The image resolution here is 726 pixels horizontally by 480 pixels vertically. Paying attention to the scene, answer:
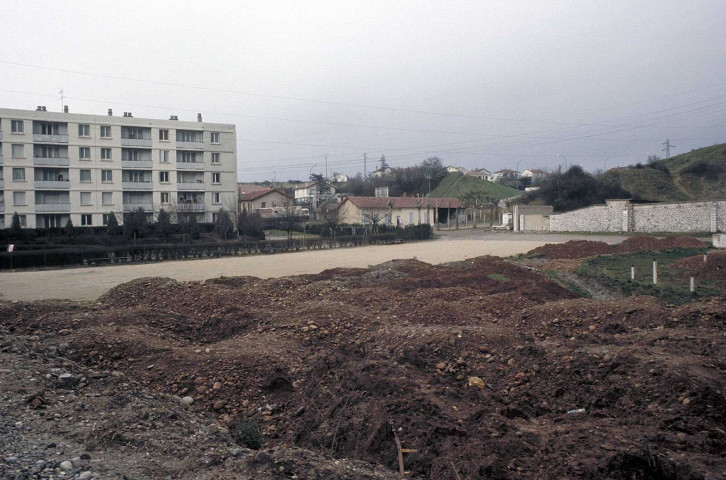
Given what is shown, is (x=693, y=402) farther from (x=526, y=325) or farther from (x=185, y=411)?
(x=185, y=411)

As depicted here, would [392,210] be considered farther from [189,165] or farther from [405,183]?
[405,183]

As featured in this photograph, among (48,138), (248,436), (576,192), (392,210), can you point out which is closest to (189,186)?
(48,138)

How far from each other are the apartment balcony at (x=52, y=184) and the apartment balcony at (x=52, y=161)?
67.4 inches

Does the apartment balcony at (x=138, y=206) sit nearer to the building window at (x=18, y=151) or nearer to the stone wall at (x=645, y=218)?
the building window at (x=18, y=151)

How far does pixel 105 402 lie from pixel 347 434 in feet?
9.73

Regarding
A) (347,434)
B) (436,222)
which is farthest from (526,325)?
(436,222)

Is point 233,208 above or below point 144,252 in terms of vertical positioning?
above

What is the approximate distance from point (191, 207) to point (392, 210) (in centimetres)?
2971

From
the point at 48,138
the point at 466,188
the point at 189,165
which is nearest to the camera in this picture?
the point at 48,138

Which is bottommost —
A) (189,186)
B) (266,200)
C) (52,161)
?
(266,200)

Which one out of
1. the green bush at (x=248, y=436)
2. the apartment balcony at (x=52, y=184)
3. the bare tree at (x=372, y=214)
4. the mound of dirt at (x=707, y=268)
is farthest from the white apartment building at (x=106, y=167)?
the green bush at (x=248, y=436)

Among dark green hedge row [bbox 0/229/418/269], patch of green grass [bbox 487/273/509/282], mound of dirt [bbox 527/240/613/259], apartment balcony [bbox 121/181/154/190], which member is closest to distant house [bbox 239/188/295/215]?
apartment balcony [bbox 121/181/154/190]

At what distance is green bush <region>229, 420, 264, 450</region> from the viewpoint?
19.1 ft

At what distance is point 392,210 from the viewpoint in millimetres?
75750
